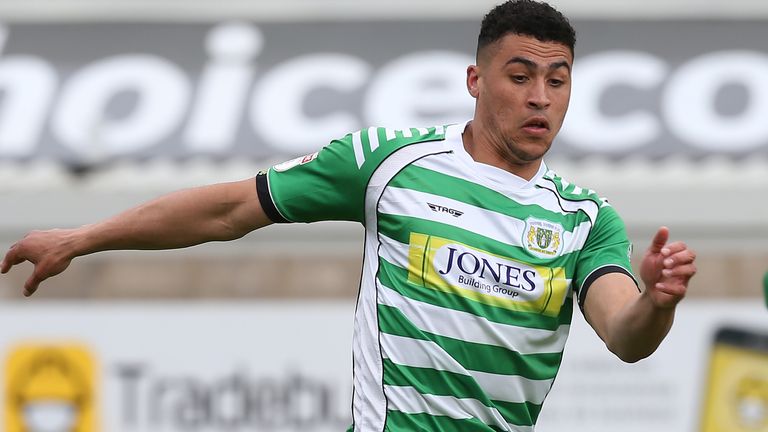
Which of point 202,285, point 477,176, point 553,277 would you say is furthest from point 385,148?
point 202,285

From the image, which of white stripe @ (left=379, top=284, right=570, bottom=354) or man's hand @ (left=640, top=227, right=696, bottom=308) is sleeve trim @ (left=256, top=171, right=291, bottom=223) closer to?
white stripe @ (left=379, top=284, right=570, bottom=354)

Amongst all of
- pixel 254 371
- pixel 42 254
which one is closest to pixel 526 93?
pixel 42 254

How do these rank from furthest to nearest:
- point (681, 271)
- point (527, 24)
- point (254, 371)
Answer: point (254, 371)
point (527, 24)
point (681, 271)

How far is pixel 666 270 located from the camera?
142 inches

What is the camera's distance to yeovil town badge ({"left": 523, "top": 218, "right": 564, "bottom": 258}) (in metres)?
4.19

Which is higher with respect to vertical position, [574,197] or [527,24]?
[527,24]

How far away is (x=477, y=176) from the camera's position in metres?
4.27

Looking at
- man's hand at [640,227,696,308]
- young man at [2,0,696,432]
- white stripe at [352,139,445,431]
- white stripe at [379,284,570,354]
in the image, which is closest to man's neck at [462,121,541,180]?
young man at [2,0,696,432]

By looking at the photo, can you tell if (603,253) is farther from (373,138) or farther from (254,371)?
(254,371)

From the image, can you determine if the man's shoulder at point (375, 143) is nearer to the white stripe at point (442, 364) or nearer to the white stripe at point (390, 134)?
the white stripe at point (390, 134)

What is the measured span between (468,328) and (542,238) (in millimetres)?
376

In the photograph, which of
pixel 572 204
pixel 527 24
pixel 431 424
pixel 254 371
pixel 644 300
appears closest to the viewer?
pixel 644 300

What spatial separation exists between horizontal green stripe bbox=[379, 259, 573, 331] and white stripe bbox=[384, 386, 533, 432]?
0.88 feet

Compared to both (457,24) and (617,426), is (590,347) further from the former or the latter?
(457,24)
